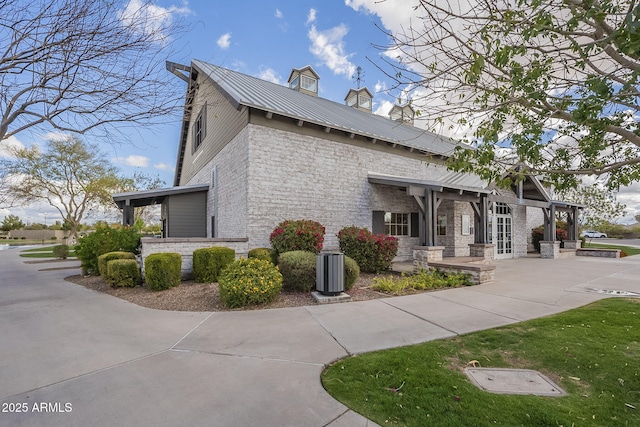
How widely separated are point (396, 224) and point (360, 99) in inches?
436

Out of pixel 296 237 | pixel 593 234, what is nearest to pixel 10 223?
pixel 296 237

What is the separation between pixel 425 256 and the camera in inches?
400

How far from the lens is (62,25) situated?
4180 mm

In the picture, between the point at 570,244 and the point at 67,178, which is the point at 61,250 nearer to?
the point at 67,178

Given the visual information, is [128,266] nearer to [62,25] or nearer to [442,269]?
[62,25]

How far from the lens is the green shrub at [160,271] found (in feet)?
24.6

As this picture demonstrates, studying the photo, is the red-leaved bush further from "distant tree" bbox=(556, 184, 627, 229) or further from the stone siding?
"distant tree" bbox=(556, 184, 627, 229)

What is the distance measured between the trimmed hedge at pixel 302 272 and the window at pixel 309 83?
13.3 metres

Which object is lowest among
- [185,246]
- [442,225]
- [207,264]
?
[207,264]

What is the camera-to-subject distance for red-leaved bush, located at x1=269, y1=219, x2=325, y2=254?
29.9 feet

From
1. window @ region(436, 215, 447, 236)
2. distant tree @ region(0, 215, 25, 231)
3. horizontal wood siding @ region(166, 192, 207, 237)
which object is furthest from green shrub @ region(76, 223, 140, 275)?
distant tree @ region(0, 215, 25, 231)

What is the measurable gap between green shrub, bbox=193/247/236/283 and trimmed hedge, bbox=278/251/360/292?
2.08 meters

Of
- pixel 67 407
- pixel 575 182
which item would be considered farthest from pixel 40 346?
pixel 575 182

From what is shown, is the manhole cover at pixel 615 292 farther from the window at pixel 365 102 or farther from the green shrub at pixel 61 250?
the green shrub at pixel 61 250
